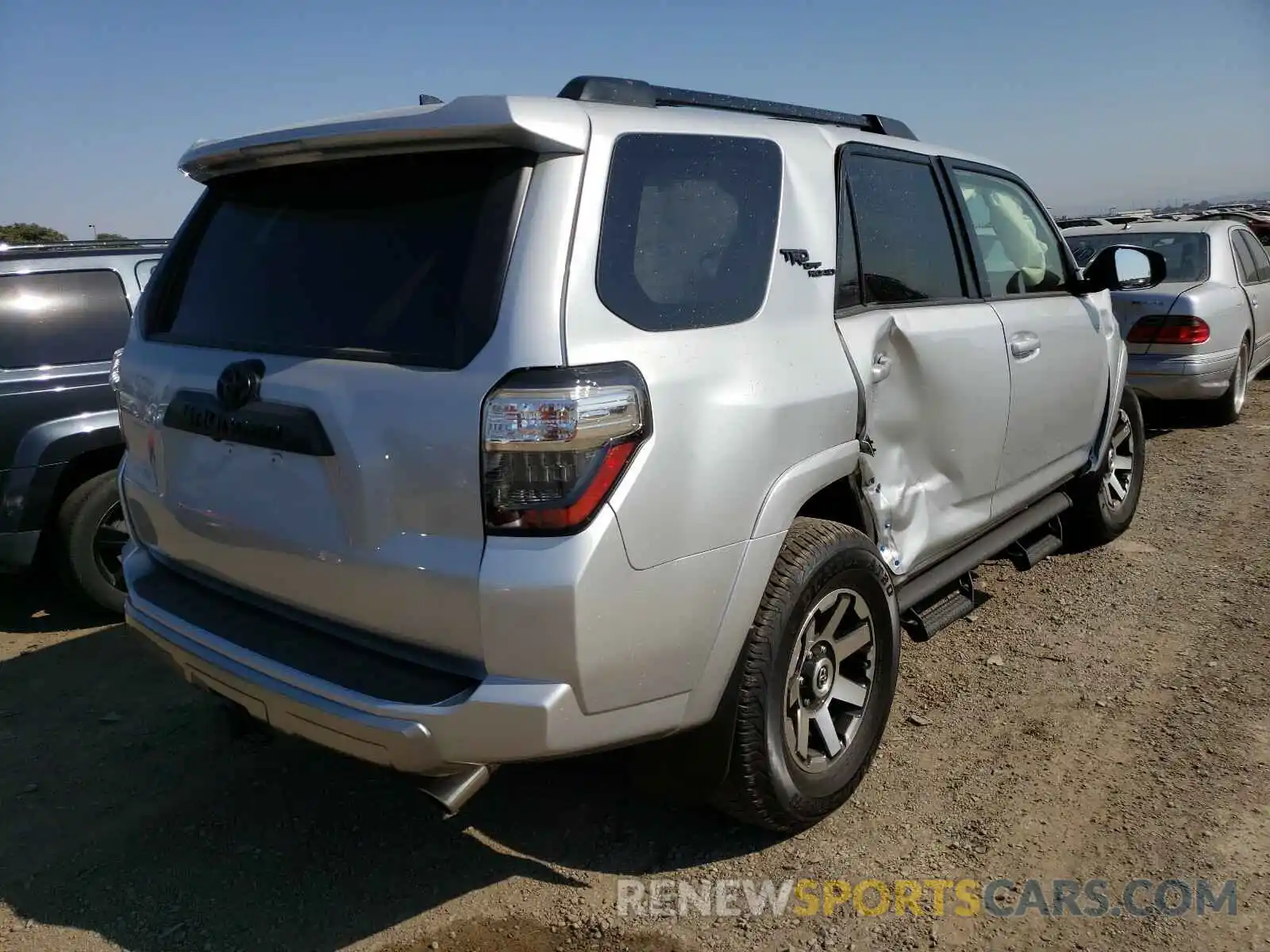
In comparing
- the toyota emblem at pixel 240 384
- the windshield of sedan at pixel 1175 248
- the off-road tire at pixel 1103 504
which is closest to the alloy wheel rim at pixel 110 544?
the toyota emblem at pixel 240 384

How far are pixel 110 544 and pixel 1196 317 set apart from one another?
747 centimetres

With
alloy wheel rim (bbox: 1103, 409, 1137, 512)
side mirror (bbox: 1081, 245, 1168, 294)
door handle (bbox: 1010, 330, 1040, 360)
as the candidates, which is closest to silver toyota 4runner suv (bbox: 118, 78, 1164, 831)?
door handle (bbox: 1010, 330, 1040, 360)

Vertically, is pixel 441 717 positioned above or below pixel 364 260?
below

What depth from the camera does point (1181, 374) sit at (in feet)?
25.0

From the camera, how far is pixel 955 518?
3.66 metres

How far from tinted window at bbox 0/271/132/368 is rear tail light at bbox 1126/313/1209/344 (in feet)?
23.1

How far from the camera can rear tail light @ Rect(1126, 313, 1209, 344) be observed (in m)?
7.55

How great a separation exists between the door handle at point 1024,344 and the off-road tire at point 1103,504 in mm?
1179

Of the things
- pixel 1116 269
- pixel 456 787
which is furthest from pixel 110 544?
pixel 1116 269

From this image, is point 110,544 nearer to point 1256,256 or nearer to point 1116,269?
point 1116,269

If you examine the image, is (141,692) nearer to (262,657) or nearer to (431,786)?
(262,657)

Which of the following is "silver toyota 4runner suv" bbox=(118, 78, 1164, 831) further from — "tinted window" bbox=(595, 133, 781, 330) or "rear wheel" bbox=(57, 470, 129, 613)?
"rear wheel" bbox=(57, 470, 129, 613)

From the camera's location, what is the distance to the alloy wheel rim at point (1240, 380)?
8211 millimetres

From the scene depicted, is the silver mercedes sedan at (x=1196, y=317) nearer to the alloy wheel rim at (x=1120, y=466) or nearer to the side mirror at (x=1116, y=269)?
the alloy wheel rim at (x=1120, y=466)
